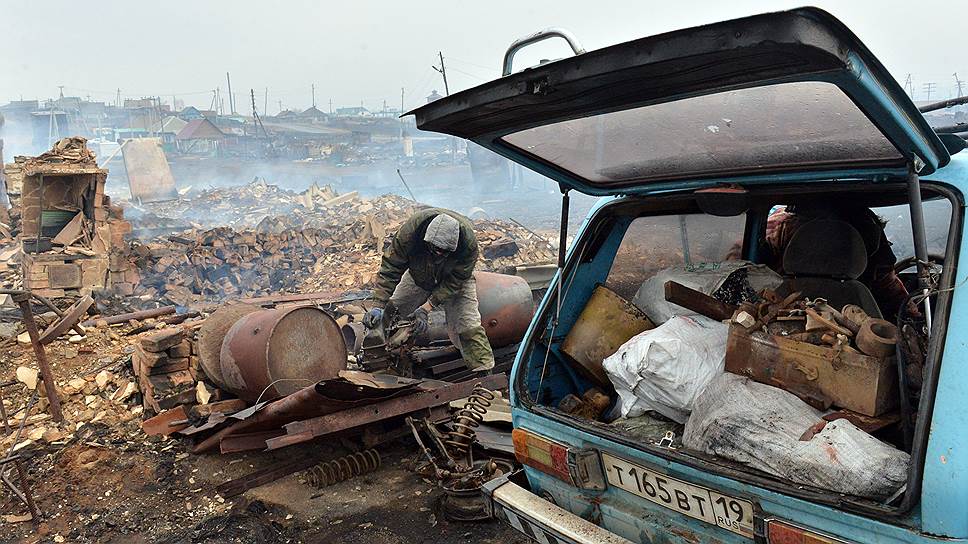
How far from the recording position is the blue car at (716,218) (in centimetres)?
168

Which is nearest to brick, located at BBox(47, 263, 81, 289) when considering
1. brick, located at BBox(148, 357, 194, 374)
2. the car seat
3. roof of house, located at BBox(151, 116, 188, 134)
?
brick, located at BBox(148, 357, 194, 374)

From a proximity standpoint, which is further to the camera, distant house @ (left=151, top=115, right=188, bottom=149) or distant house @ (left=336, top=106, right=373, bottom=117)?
distant house @ (left=336, top=106, right=373, bottom=117)

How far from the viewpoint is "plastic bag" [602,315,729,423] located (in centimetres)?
243

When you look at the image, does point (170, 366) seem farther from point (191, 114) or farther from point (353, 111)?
point (353, 111)

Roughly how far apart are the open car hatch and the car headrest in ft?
1.97

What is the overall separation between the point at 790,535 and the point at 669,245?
1.83 metres

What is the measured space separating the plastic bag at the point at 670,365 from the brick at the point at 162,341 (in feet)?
13.5

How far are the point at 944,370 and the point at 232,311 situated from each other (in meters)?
5.09

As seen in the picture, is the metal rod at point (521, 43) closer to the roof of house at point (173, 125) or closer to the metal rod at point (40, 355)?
the metal rod at point (40, 355)

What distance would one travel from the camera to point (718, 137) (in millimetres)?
2445

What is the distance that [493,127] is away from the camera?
8.46 feet

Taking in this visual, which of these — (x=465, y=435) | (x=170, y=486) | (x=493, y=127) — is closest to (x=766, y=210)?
(x=493, y=127)

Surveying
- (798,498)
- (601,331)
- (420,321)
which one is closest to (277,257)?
(420,321)

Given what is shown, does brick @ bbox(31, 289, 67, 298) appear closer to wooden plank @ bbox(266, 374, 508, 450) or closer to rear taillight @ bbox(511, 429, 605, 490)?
wooden plank @ bbox(266, 374, 508, 450)
